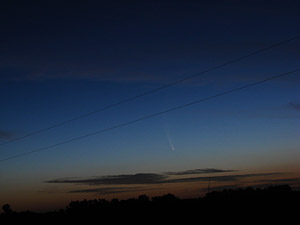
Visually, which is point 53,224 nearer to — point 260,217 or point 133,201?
point 133,201

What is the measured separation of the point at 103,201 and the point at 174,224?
83.0m

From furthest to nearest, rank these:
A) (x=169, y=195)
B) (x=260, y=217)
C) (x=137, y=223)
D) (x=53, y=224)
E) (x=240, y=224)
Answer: (x=169, y=195), (x=53, y=224), (x=137, y=223), (x=260, y=217), (x=240, y=224)

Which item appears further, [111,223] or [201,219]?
[111,223]

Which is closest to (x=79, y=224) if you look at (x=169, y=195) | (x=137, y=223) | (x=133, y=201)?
(x=137, y=223)

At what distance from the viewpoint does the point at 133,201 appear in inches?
4129

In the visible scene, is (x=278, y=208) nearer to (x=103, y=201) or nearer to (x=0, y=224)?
(x=0, y=224)

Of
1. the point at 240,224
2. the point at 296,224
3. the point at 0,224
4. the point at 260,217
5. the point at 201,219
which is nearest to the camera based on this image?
the point at 296,224

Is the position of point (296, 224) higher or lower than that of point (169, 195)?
lower

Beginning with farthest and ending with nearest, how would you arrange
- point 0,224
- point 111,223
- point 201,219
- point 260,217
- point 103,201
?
point 103,201 < point 0,224 < point 111,223 < point 201,219 < point 260,217

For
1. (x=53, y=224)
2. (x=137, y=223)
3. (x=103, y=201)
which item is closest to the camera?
(x=137, y=223)

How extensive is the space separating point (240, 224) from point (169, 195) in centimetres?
8127

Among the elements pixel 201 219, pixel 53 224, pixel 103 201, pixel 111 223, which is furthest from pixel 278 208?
pixel 103 201

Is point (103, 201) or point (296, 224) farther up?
point (103, 201)

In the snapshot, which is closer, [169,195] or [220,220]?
[220,220]
